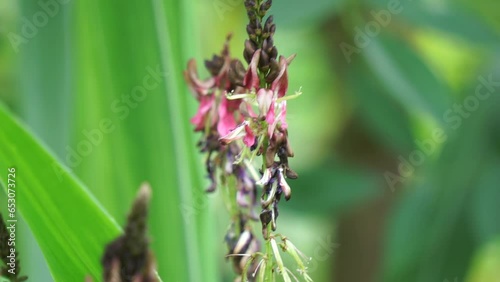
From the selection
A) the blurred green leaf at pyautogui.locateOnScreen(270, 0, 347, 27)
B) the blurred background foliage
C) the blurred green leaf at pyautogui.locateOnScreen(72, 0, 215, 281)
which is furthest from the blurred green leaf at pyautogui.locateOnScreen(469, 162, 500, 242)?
the blurred green leaf at pyautogui.locateOnScreen(72, 0, 215, 281)

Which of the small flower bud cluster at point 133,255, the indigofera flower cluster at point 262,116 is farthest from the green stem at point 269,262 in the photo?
the small flower bud cluster at point 133,255

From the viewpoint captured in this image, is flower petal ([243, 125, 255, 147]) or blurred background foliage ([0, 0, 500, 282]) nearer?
flower petal ([243, 125, 255, 147])

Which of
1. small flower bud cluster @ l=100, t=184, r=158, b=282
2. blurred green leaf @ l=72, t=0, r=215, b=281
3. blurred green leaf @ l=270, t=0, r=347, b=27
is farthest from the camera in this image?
blurred green leaf @ l=270, t=0, r=347, b=27

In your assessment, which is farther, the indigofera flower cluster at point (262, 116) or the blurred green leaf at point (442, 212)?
the blurred green leaf at point (442, 212)

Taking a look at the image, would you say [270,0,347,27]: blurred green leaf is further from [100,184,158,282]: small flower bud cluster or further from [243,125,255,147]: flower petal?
[100,184,158,282]: small flower bud cluster

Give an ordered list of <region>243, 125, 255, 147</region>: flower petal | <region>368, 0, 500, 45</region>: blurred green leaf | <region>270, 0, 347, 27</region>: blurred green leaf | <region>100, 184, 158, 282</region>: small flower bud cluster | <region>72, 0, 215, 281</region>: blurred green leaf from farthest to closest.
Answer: <region>368, 0, 500, 45</region>: blurred green leaf < <region>270, 0, 347, 27</region>: blurred green leaf < <region>72, 0, 215, 281</region>: blurred green leaf < <region>243, 125, 255, 147</region>: flower petal < <region>100, 184, 158, 282</region>: small flower bud cluster

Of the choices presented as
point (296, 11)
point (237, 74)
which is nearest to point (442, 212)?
point (296, 11)

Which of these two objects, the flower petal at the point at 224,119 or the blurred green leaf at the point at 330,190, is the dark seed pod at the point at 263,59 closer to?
the flower petal at the point at 224,119

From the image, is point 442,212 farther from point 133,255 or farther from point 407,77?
point 133,255
